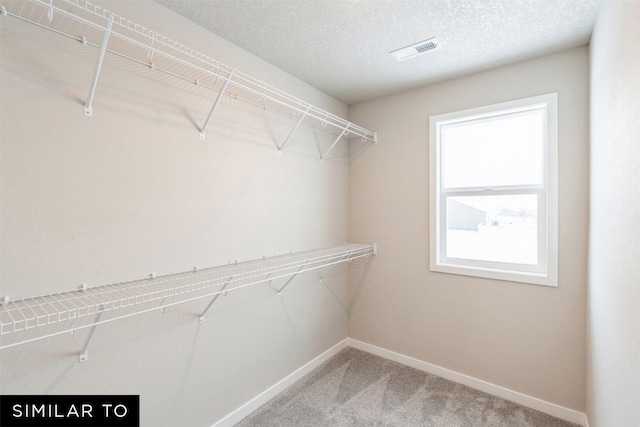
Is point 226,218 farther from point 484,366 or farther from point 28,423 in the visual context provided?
point 484,366

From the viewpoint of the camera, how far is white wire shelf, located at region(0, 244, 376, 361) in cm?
105

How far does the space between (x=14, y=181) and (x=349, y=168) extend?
2.35 meters

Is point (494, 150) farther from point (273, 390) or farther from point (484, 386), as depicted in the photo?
point (273, 390)

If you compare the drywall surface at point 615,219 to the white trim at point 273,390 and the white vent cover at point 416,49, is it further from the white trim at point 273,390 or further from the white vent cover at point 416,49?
the white trim at point 273,390

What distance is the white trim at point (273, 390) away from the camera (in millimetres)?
1839

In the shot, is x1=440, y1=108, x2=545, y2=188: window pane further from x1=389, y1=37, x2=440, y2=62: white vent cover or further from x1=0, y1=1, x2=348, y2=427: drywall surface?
x1=0, y1=1, x2=348, y2=427: drywall surface

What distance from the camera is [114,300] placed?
1.10 metres

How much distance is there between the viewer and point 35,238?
45.3 inches

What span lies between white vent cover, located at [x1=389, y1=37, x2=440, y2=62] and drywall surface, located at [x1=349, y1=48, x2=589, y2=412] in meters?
0.57

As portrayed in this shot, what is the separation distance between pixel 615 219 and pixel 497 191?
1.12 m

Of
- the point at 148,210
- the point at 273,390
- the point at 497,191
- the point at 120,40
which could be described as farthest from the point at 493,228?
the point at 120,40

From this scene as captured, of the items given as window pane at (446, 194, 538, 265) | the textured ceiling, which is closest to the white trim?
window pane at (446, 194, 538, 265)

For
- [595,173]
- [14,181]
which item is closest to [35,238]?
[14,181]

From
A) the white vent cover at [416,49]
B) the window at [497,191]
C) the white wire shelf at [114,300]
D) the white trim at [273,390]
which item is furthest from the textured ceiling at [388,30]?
the white trim at [273,390]
